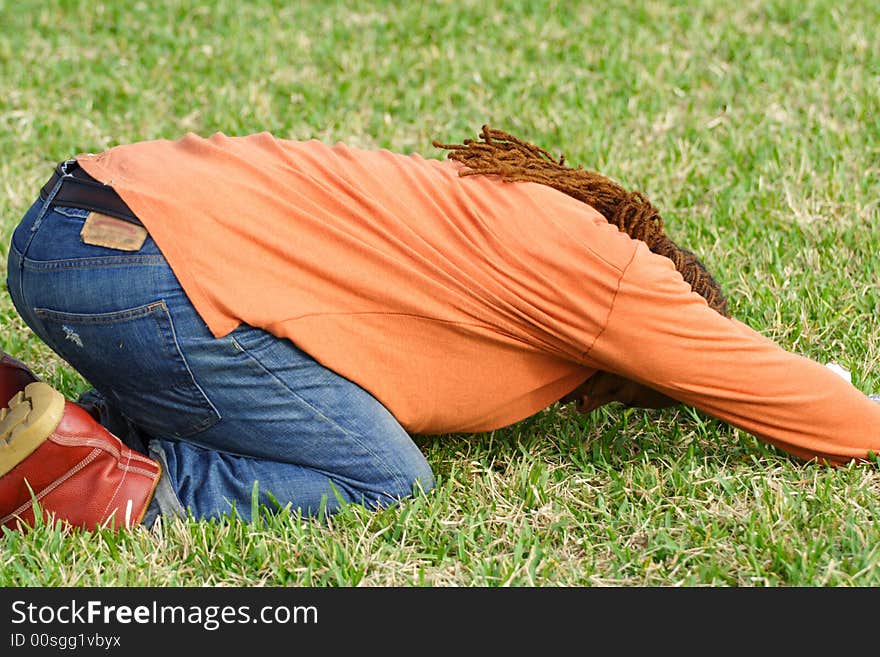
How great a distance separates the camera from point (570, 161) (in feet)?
15.1

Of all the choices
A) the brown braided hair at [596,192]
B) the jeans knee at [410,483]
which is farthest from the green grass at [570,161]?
the brown braided hair at [596,192]

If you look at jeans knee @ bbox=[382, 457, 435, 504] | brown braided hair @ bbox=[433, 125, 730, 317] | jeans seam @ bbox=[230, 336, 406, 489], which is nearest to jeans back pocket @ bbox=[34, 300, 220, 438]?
jeans seam @ bbox=[230, 336, 406, 489]

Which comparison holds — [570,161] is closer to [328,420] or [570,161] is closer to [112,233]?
[328,420]

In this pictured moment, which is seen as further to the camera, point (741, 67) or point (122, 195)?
point (741, 67)

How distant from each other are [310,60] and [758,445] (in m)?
3.39

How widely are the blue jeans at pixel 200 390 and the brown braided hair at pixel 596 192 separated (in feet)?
1.99

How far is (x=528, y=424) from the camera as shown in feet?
10.3

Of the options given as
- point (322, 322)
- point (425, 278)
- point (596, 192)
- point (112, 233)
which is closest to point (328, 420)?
point (322, 322)

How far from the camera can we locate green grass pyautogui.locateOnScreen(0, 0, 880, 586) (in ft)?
8.34

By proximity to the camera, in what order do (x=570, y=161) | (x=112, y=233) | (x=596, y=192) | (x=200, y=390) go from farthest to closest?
(x=570, y=161), (x=596, y=192), (x=200, y=390), (x=112, y=233)

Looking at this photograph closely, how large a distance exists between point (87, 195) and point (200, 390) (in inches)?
18.6

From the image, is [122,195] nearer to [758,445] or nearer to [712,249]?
[758,445]

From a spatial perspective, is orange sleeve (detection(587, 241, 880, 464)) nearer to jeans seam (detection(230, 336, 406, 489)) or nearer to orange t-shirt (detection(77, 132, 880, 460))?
orange t-shirt (detection(77, 132, 880, 460))
